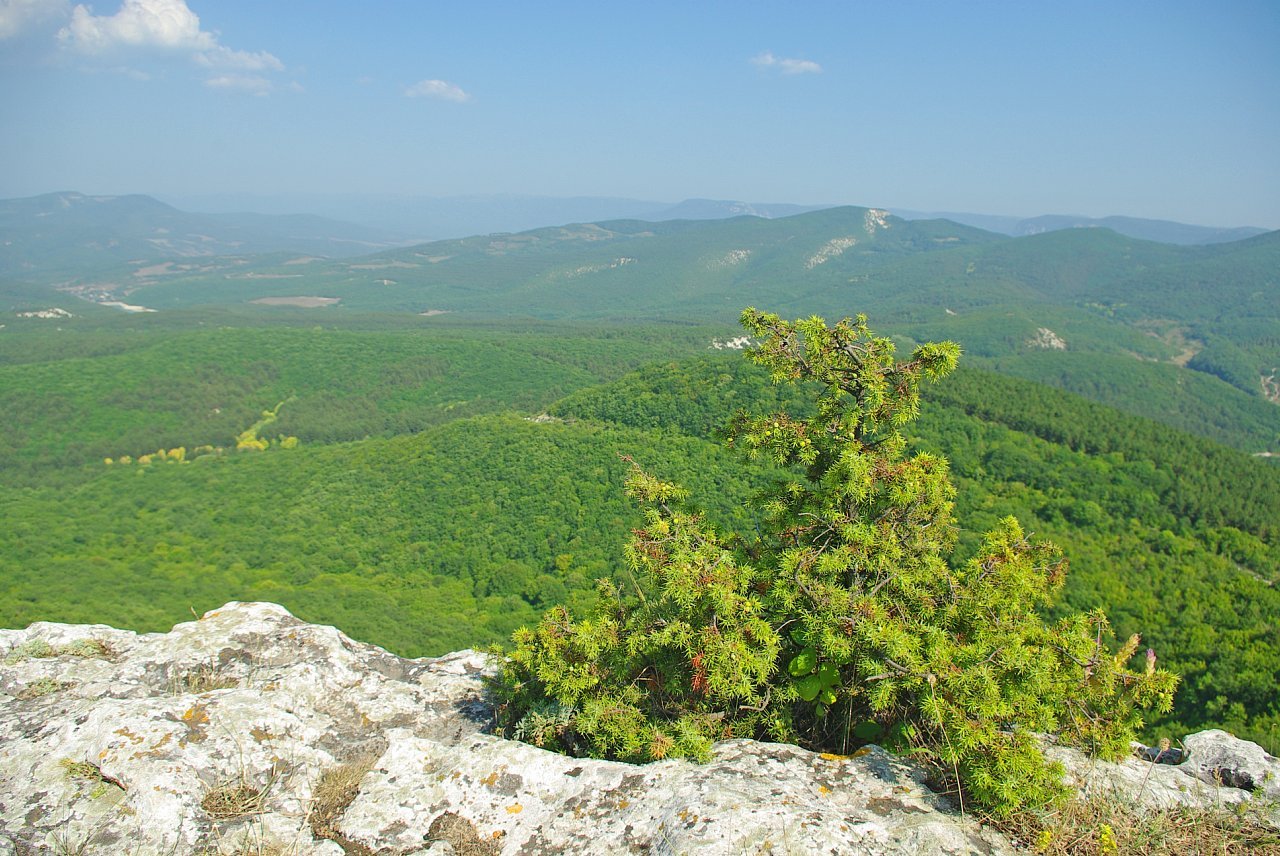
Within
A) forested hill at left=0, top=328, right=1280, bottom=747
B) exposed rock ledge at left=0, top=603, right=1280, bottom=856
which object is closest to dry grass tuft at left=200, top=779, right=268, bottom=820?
exposed rock ledge at left=0, top=603, right=1280, bottom=856

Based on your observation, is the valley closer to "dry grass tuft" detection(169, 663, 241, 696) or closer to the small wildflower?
"dry grass tuft" detection(169, 663, 241, 696)

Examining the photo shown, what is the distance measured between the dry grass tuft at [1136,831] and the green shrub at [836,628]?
0.66m

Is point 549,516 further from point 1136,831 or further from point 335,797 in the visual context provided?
point 1136,831

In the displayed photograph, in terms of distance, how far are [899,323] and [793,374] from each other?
200803mm

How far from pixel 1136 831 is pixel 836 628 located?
9.21 ft

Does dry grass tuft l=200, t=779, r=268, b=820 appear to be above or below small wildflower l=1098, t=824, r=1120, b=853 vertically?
below

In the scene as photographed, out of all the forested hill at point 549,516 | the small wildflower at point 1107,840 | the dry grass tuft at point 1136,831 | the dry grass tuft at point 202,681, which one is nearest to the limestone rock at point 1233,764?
the dry grass tuft at point 1136,831

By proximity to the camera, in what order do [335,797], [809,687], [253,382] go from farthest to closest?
[253,382] < [809,687] < [335,797]

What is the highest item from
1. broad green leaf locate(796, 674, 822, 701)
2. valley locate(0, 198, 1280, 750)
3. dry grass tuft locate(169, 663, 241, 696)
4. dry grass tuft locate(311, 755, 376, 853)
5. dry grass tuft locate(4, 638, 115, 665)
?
broad green leaf locate(796, 674, 822, 701)

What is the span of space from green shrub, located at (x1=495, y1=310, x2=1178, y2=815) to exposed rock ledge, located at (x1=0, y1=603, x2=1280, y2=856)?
22.2 inches

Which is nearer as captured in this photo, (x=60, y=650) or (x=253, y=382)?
(x=60, y=650)

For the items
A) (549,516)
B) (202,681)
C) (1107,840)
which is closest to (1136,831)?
(1107,840)

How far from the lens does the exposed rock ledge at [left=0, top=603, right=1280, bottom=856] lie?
550cm

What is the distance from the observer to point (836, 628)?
6914 millimetres
